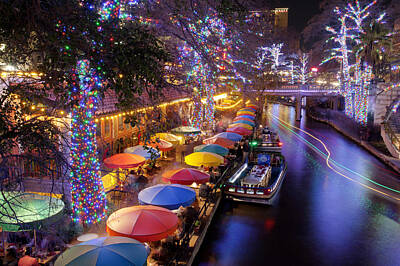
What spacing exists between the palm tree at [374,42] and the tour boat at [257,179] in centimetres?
1953

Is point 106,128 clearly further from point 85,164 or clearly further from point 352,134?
point 352,134

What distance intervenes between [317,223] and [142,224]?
29.5ft

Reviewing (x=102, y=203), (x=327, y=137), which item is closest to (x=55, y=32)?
(x=102, y=203)

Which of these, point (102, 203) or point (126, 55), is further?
point (102, 203)

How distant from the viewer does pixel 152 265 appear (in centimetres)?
926

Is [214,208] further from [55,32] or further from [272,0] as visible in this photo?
[55,32]

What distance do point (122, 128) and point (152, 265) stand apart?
13861 millimetres

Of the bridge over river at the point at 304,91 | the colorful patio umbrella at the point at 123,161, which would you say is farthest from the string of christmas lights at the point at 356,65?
the colorful patio umbrella at the point at 123,161

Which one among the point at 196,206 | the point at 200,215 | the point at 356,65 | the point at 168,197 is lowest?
the point at 200,215

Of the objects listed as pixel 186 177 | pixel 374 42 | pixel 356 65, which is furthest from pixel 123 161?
Result: pixel 356 65

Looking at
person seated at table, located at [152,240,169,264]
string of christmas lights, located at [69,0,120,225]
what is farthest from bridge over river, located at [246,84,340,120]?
person seated at table, located at [152,240,169,264]

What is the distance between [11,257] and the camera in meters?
8.27

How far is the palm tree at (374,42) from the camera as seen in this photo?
118 ft

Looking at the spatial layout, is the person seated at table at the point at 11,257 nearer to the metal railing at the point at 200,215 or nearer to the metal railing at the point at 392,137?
the metal railing at the point at 200,215
